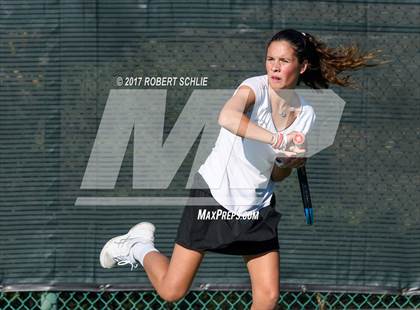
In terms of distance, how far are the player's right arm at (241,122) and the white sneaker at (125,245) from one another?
3.79 feet

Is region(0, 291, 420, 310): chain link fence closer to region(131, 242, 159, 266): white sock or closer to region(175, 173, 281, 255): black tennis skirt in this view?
region(131, 242, 159, 266): white sock

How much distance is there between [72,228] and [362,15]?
80.0 inches

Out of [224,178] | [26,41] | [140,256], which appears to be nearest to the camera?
[224,178]

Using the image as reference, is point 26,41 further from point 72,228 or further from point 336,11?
point 336,11

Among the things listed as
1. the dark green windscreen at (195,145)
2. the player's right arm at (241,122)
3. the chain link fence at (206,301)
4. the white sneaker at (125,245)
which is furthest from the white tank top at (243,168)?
the chain link fence at (206,301)

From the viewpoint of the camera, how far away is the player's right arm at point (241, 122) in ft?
13.9

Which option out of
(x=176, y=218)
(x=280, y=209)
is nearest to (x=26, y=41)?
(x=176, y=218)

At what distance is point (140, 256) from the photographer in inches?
201

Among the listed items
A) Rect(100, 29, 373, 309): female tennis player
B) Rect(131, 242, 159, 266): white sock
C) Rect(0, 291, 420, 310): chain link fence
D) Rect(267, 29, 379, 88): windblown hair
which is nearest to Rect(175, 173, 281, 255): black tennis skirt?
Rect(100, 29, 373, 309): female tennis player

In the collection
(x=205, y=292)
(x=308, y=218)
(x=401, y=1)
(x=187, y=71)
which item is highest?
(x=401, y=1)

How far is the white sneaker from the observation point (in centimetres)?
525

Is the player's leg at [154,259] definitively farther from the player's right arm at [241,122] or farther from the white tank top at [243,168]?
the player's right arm at [241,122]

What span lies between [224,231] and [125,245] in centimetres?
76

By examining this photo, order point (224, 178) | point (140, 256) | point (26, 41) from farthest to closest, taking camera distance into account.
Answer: point (26, 41), point (140, 256), point (224, 178)
